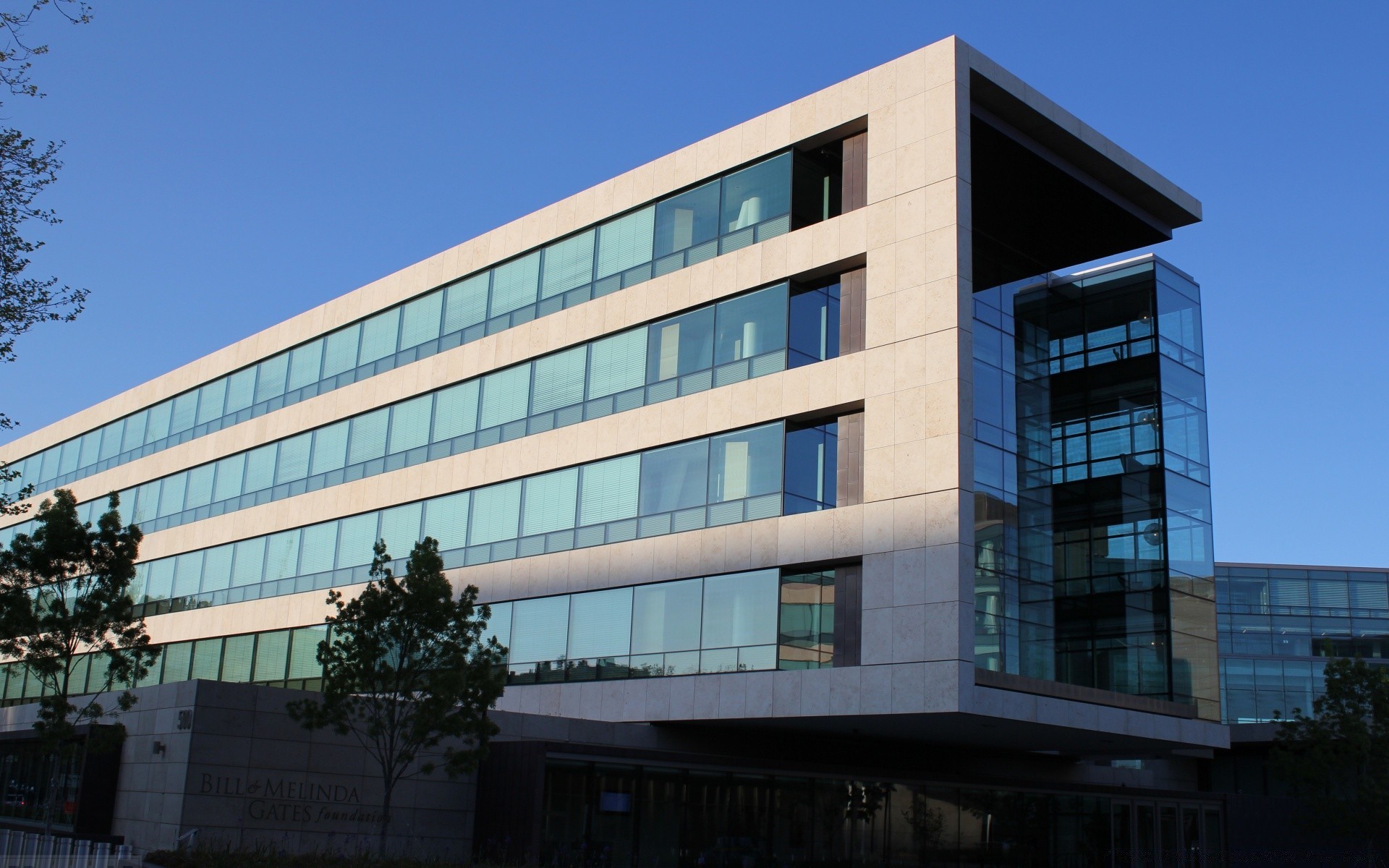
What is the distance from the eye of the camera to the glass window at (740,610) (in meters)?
30.8

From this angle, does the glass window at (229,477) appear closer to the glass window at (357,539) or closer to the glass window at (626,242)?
the glass window at (357,539)

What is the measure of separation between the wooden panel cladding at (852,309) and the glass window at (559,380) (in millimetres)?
8646

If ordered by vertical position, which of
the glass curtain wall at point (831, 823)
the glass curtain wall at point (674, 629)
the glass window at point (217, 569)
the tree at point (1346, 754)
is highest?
the glass window at point (217, 569)

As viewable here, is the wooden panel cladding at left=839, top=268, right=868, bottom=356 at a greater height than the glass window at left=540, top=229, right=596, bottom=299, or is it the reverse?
the glass window at left=540, top=229, right=596, bottom=299

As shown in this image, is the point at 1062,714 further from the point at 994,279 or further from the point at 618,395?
the point at 618,395

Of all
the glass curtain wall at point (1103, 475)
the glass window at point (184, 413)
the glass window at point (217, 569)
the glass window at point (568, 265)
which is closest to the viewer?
the glass curtain wall at point (1103, 475)

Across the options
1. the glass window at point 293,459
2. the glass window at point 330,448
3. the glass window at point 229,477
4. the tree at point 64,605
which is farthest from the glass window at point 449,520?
the glass window at point 229,477

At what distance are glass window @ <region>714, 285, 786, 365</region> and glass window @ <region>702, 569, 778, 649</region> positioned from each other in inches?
217

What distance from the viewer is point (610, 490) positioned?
116ft

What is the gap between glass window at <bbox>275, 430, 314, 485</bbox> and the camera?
154ft

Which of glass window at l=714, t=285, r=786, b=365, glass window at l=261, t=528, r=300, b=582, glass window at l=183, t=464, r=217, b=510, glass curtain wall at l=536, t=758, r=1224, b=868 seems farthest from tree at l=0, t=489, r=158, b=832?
glass window at l=183, t=464, r=217, b=510

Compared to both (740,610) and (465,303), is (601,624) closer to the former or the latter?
(740,610)

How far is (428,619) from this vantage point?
25.3 metres

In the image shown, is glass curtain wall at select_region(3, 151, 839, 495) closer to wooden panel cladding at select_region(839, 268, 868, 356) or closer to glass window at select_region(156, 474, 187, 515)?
glass window at select_region(156, 474, 187, 515)
